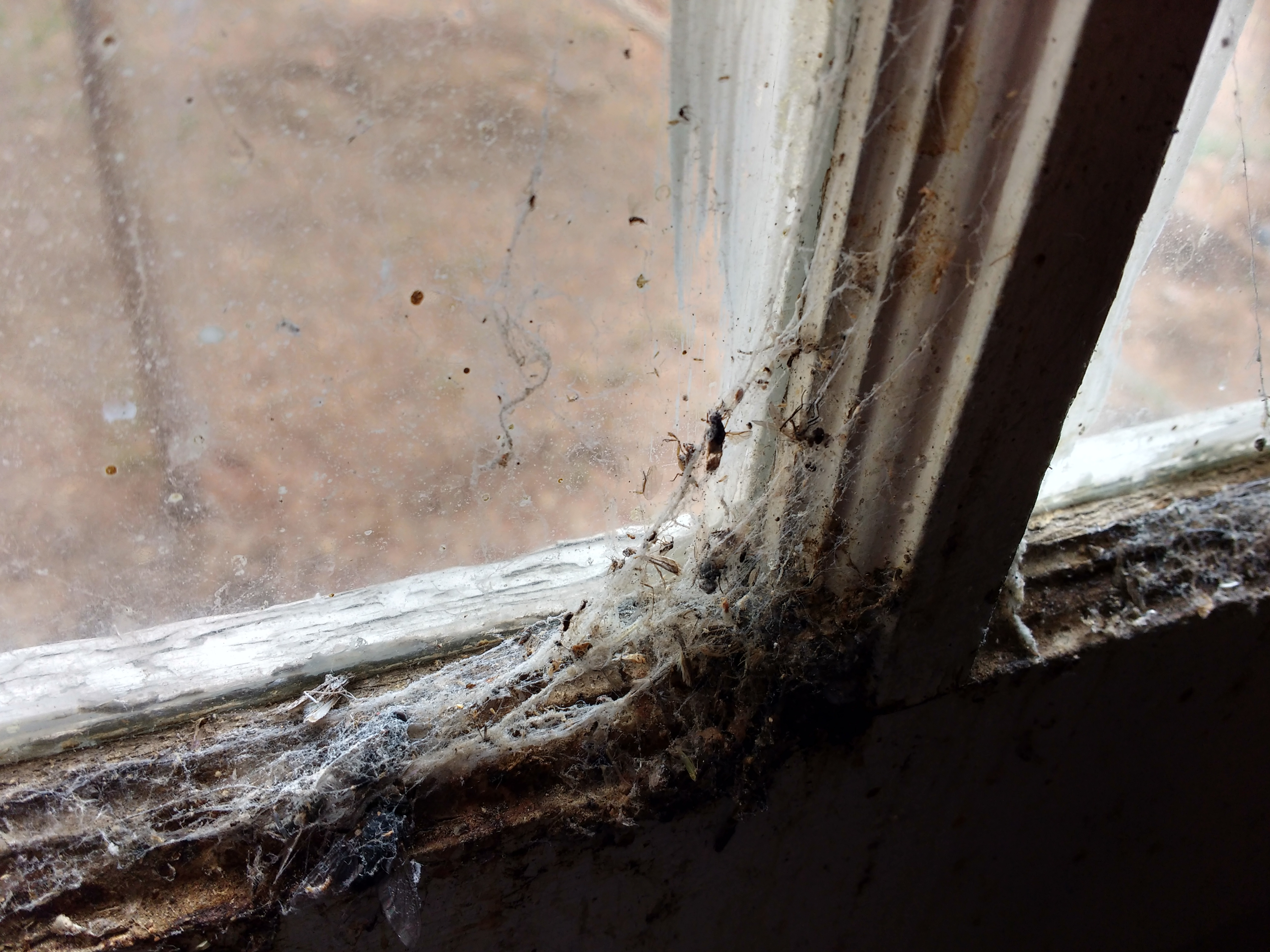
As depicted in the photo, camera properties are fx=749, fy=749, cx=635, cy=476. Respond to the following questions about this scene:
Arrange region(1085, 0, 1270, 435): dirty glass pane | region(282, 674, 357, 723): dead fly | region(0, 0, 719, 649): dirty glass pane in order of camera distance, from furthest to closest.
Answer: region(1085, 0, 1270, 435): dirty glass pane
region(282, 674, 357, 723): dead fly
region(0, 0, 719, 649): dirty glass pane

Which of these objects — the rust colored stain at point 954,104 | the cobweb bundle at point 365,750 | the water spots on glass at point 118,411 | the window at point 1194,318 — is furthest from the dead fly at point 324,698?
the window at point 1194,318

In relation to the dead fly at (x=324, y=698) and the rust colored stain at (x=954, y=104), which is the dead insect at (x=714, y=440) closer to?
the rust colored stain at (x=954, y=104)

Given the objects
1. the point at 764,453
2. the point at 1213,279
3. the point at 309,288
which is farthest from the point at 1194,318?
the point at 309,288

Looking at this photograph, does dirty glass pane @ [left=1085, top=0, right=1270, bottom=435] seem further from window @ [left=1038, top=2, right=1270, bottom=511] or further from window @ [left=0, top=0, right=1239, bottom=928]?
window @ [left=0, top=0, right=1239, bottom=928]

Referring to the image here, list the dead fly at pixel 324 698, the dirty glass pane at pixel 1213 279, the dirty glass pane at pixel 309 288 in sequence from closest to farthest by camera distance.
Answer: the dirty glass pane at pixel 309 288 → the dead fly at pixel 324 698 → the dirty glass pane at pixel 1213 279

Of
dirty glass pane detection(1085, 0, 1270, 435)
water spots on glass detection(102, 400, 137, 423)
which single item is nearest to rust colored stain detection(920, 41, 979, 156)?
dirty glass pane detection(1085, 0, 1270, 435)

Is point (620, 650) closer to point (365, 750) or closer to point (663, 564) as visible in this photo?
point (663, 564)
